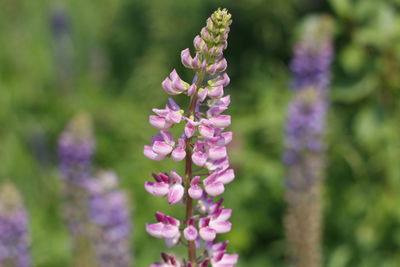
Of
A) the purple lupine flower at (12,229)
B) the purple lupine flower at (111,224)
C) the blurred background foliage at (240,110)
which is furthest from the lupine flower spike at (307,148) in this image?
the purple lupine flower at (12,229)

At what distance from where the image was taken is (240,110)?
5004 millimetres

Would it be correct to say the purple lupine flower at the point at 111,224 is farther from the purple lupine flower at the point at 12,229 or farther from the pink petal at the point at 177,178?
the pink petal at the point at 177,178

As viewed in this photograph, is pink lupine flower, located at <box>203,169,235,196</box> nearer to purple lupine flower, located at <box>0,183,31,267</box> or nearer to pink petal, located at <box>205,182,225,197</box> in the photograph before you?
pink petal, located at <box>205,182,225,197</box>

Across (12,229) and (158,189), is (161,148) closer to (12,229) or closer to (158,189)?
(158,189)

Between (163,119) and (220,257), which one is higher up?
(163,119)

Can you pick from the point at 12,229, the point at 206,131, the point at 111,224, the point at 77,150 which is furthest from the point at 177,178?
the point at 77,150

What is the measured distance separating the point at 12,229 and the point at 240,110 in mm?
2583

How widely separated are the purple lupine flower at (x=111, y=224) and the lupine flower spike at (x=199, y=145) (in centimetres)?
160

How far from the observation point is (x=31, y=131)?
530 cm

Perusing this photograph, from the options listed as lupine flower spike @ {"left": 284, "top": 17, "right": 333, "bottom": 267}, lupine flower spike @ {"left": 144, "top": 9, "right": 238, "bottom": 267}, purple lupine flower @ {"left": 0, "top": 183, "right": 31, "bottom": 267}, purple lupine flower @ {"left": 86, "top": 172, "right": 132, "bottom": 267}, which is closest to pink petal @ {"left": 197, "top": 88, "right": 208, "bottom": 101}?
lupine flower spike @ {"left": 144, "top": 9, "right": 238, "bottom": 267}

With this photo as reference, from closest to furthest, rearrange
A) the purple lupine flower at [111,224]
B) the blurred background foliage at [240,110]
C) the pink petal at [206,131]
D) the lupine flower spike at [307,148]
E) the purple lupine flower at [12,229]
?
1. the pink petal at [206,131]
2. the purple lupine flower at [12,229]
3. the purple lupine flower at [111,224]
4. the lupine flower spike at [307,148]
5. the blurred background foliage at [240,110]

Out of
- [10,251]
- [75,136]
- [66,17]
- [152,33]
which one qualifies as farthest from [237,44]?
[10,251]

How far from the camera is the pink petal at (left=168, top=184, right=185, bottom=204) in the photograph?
1438 mm

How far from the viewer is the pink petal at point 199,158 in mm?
1412
